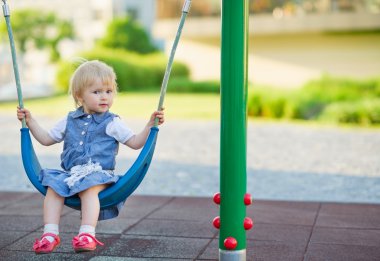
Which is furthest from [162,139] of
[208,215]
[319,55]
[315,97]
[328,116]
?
[319,55]

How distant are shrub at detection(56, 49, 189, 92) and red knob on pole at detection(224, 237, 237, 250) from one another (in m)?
19.4

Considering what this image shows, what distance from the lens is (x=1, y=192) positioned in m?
6.04

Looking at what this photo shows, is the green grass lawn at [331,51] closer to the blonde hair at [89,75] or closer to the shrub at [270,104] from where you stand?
the shrub at [270,104]

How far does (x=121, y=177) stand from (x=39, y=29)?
38.2 meters

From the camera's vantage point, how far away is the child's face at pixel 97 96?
354cm

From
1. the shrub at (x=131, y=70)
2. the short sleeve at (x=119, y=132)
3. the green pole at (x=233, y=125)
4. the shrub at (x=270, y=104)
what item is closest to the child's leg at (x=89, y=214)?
the short sleeve at (x=119, y=132)

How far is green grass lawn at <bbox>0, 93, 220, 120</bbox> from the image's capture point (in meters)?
15.0

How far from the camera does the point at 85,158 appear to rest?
11.4 ft

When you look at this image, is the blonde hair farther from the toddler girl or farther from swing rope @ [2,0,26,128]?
swing rope @ [2,0,26,128]

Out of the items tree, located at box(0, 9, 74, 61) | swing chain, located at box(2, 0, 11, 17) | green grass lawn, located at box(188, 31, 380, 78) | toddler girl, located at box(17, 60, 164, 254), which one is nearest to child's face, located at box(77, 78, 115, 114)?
toddler girl, located at box(17, 60, 164, 254)

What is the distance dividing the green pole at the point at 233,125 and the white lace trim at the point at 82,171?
2.44 feet

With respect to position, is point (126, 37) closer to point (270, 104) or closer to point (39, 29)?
point (39, 29)

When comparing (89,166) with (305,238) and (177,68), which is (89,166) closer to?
(305,238)

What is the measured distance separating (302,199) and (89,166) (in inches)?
105
